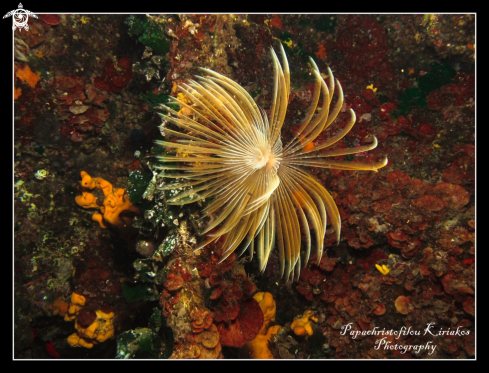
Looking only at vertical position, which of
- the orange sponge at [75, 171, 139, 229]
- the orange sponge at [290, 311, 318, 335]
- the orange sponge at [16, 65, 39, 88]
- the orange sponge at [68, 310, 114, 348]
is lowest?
the orange sponge at [68, 310, 114, 348]

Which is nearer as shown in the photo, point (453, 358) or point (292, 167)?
point (292, 167)

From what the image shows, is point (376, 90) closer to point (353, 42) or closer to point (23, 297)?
Result: point (353, 42)

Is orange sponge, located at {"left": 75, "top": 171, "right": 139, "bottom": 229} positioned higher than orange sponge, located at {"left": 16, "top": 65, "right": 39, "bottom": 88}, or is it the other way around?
orange sponge, located at {"left": 16, "top": 65, "right": 39, "bottom": 88}

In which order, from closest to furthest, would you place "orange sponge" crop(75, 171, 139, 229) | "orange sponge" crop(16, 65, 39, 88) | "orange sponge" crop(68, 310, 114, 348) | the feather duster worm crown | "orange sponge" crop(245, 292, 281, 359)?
the feather duster worm crown < "orange sponge" crop(16, 65, 39, 88) < "orange sponge" crop(245, 292, 281, 359) < "orange sponge" crop(68, 310, 114, 348) < "orange sponge" crop(75, 171, 139, 229)

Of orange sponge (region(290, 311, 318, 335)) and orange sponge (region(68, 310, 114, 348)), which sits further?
orange sponge (region(68, 310, 114, 348))

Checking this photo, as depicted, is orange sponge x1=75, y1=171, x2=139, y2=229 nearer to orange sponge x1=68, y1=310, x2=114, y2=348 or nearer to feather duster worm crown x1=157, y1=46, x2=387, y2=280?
orange sponge x1=68, y1=310, x2=114, y2=348

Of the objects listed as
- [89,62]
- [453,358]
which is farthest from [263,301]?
[89,62]

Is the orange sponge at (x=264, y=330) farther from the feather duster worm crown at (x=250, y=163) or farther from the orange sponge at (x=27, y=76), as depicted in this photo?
the orange sponge at (x=27, y=76)

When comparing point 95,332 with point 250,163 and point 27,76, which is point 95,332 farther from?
point 27,76

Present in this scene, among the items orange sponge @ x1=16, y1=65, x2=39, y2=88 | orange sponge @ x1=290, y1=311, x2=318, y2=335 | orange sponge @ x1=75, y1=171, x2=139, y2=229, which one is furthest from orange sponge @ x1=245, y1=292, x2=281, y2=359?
orange sponge @ x1=16, y1=65, x2=39, y2=88
